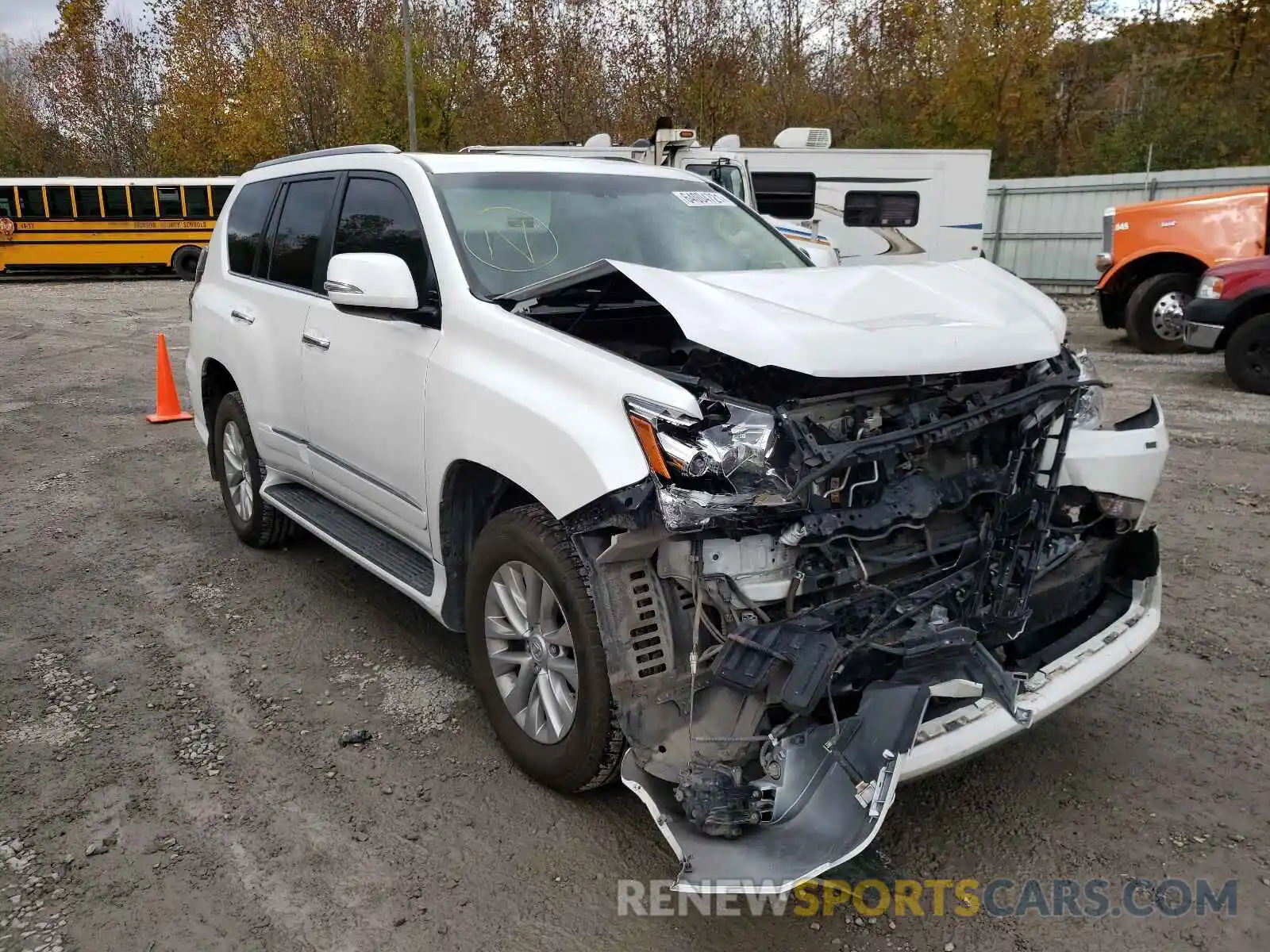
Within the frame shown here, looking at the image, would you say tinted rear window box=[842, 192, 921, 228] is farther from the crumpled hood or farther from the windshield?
the crumpled hood

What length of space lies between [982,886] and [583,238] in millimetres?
2635

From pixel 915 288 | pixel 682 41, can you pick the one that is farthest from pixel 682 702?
pixel 682 41

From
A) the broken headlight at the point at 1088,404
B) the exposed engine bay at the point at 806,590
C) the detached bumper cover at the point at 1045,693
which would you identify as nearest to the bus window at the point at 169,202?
the exposed engine bay at the point at 806,590

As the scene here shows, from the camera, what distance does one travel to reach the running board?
12.0ft

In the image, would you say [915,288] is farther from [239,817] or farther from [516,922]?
[239,817]

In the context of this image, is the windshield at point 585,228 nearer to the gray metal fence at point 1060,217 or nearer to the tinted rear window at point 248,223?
the tinted rear window at point 248,223

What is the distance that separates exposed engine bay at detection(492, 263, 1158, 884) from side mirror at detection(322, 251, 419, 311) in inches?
42.8

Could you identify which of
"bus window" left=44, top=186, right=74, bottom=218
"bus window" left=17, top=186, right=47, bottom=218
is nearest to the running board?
"bus window" left=44, top=186, right=74, bottom=218

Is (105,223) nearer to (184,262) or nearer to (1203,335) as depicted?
(184,262)

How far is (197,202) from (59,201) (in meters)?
3.03

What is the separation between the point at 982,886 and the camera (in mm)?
2695

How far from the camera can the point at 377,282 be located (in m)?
3.33

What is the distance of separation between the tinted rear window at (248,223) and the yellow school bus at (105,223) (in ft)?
65.1

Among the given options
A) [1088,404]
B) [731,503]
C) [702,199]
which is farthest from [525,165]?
[1088,404]
